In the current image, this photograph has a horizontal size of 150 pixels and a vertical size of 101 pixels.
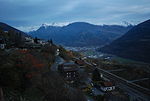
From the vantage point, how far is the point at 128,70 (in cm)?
2359

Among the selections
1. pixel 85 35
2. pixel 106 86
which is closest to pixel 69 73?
pixel 106 86

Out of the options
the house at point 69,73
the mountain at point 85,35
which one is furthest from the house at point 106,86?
the mountain at point 85,35

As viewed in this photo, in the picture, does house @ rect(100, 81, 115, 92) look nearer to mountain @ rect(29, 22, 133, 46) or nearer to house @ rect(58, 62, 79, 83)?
house @ rect(58, 62, 79, 83)

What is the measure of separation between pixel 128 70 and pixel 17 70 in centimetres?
1919

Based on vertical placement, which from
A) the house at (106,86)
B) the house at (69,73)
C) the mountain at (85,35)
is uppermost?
the mountain at (85,35)

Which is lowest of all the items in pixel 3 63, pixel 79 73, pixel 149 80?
pixel 149 80

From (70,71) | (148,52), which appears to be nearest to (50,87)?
(70,71)

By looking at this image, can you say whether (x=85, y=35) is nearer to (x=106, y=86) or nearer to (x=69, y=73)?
(x=69, y=73)

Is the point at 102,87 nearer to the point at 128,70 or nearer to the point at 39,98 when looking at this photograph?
the point at 39,98

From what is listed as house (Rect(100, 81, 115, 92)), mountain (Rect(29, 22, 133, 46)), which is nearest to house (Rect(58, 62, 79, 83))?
house (Rect(100, 81, 115, 92))

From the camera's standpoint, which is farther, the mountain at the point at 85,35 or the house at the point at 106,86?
the mountain at the point at 85,35

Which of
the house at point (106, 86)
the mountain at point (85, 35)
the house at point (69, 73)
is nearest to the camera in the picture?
the house at point (106, 86)

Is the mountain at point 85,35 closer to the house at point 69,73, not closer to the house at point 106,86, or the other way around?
the house at point 106,86

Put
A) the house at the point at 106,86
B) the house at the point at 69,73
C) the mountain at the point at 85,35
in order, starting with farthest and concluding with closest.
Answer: the mountain at the point at 85,35, the house at the point at 69,73, the house at the point at 106,86
